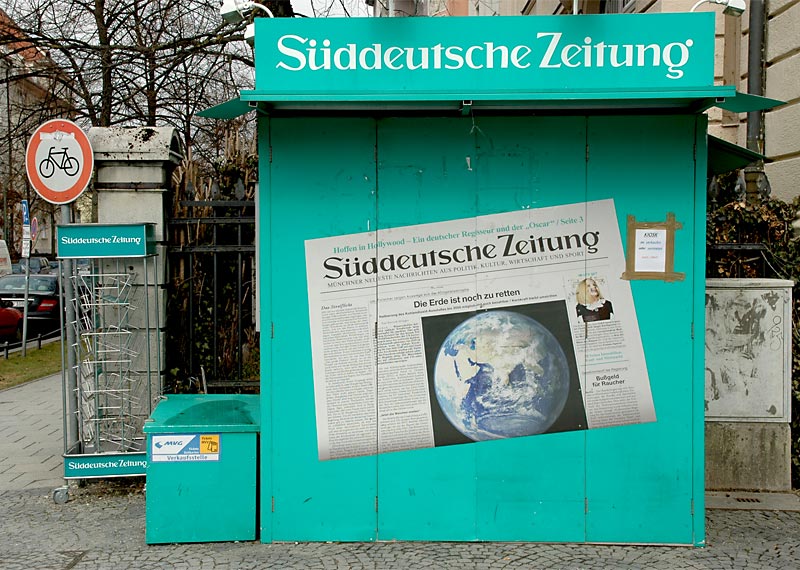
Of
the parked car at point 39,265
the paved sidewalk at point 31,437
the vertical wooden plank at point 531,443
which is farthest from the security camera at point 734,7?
the parked car at point 39,265

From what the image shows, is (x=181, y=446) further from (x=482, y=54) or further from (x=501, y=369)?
(x=482, y=54)

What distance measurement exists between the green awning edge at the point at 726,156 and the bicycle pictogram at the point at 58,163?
4.79 m

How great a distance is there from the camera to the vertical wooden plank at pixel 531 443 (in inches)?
208

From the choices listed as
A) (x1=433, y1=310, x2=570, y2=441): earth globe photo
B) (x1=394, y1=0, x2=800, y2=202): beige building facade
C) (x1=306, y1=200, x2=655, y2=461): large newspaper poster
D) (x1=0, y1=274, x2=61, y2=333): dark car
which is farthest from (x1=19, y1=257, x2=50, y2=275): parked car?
(x1=433, y1=310, x2=570, y2=441): earth globe photo

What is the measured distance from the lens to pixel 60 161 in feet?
21.1

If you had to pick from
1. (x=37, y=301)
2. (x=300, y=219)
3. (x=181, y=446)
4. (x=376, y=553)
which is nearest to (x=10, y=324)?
(x=37, y=301)

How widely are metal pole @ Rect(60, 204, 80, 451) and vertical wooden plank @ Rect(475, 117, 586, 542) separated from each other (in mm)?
3470

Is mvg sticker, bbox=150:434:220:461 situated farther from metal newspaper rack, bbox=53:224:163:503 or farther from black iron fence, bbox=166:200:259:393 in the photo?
black iron fence, bbox=166:200:259:393

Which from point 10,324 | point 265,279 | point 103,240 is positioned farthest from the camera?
point 10,324

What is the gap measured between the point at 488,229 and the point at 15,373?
12295 millimetres

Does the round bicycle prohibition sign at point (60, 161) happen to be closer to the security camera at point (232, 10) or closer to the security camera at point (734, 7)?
the security camera at point (232, 10)

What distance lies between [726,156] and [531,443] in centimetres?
254

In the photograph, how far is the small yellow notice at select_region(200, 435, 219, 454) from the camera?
17.6 ft

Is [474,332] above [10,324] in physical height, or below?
above
